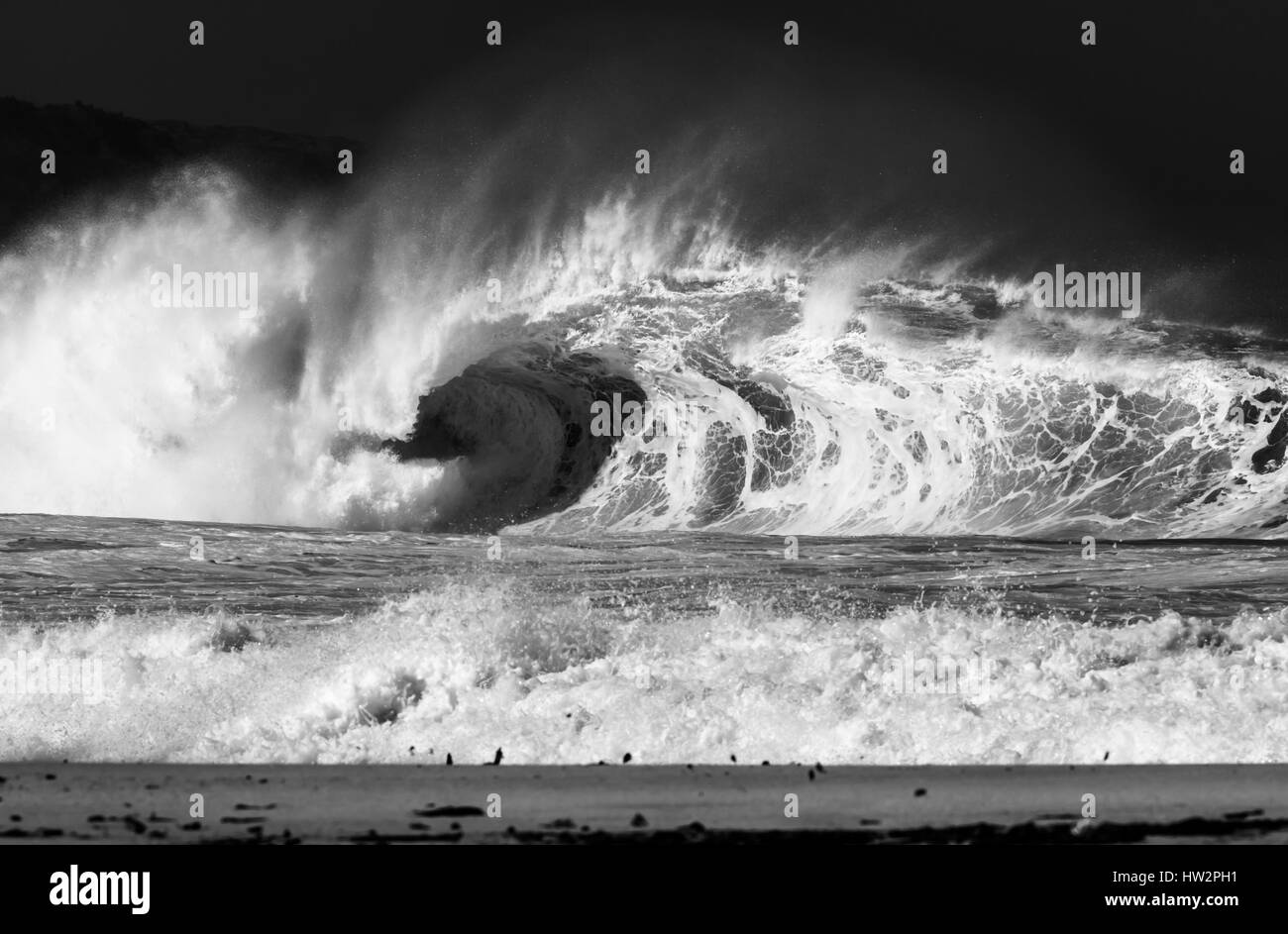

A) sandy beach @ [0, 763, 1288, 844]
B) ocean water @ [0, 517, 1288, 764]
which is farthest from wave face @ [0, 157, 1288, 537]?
sandy beach @ [0, 763, 1288, 844]

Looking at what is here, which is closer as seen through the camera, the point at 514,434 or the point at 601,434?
the point at 601,434

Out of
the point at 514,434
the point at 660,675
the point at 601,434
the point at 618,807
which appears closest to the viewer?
the point at 618,807

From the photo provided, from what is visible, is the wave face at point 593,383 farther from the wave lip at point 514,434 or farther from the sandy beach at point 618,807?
the sandy beach at point 618,807

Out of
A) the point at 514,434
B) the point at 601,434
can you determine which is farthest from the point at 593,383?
the point at 514,434

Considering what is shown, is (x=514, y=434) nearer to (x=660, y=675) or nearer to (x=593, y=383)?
(x=593, y=383)

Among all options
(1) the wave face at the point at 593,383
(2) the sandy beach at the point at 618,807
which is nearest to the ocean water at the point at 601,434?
(1) the wave face at the point at 593,383

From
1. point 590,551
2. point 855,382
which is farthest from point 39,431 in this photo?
point 855,382
